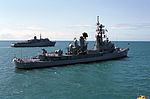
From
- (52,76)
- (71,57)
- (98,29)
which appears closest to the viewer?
(52,76)

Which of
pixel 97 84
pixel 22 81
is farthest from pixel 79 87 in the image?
pixel 22 81

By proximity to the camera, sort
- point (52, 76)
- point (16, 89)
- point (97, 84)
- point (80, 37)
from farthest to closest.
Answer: point (80, 37) < point (52, 76) < point (97, 84) < point (16, 89)

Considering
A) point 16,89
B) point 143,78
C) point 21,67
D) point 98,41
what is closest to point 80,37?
point 98,41

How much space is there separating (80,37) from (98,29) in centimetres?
1067

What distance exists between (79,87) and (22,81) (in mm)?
13903

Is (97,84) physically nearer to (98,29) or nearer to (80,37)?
(80,37)

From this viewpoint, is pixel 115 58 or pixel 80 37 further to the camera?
pixel 115 58

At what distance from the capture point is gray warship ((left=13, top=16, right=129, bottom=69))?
51.2 m

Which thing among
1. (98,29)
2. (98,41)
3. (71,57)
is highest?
(98,29)

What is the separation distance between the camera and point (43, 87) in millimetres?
32688

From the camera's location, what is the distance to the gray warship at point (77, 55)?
51.2 m

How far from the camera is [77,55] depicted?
59156 mm

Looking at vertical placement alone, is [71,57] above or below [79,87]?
above

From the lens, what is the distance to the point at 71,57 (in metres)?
57.7
